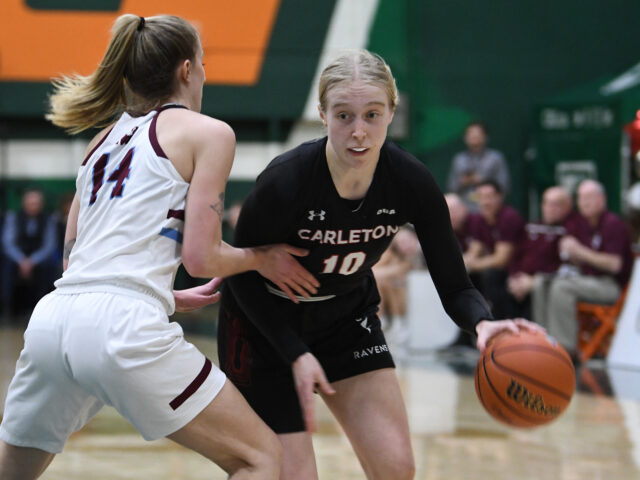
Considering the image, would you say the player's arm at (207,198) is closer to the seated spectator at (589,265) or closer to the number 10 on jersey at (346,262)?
the number 10 on jersey at (346,262)

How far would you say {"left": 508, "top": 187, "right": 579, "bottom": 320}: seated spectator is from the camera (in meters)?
9.01

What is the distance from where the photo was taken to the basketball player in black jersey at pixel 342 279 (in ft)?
9.72

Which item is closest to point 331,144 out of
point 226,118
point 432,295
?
point 432,295

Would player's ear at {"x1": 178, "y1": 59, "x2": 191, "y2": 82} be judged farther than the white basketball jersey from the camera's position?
Yes

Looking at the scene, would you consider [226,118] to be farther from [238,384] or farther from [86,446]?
[238,384]

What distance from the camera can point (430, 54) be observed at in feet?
48.1

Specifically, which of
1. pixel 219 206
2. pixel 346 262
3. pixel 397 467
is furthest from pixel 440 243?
pixel 219 206

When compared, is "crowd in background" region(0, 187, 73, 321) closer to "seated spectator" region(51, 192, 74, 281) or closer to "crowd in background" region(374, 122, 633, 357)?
"seated spectator" region(51, 192, 74, 281)

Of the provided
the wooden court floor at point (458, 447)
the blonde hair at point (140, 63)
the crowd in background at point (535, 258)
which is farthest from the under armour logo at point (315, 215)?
the crowd in background at point (535, 258)

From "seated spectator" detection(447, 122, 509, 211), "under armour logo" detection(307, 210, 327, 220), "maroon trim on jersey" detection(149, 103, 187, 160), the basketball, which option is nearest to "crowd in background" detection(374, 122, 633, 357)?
"seated spectator" detection(447, 122, 509, 211)

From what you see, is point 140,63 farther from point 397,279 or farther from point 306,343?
point 397,279

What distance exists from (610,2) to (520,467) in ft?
37.7

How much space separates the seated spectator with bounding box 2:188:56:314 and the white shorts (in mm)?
10231

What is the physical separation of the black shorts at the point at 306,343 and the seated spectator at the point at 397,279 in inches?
244
